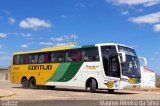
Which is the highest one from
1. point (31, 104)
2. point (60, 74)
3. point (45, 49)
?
point (45, 49)

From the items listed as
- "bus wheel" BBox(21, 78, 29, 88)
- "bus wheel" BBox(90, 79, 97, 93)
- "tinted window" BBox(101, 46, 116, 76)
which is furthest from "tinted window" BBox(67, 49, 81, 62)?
"bus wheel" BBox(21, 78, 29, 88)

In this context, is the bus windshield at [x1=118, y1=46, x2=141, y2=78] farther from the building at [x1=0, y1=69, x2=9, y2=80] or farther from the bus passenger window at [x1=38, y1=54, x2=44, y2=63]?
the building at [x1=0, y1=69, x2=9, y2=80]

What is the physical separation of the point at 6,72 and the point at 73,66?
213ft

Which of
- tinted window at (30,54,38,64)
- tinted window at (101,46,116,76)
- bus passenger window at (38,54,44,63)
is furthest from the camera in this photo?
tinted window at (30,54,38,64)

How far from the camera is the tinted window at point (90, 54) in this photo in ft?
85.7

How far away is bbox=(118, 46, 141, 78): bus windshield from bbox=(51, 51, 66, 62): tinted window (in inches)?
205

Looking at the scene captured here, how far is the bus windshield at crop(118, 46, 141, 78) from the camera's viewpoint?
82.2 feet

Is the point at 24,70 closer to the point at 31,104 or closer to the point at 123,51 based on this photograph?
the point at 123,51

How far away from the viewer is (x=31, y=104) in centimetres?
1602

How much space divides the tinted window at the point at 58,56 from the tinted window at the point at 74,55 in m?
0.61

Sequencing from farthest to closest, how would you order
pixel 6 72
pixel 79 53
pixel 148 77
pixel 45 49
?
1. pixel 6 72
2. pixel 148 77
3. pixel 45 49
4. pixel 79 53

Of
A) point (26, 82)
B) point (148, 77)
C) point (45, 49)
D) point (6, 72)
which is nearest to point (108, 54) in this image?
point (45, 49)

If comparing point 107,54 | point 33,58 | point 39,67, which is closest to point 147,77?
point 33,58

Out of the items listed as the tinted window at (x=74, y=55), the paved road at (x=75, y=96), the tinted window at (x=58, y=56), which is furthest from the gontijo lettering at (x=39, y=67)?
the paved road at (x=75, y=96)
